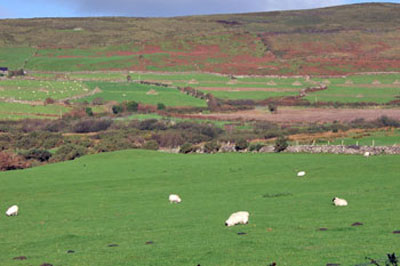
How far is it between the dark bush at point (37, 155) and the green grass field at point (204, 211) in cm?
1208

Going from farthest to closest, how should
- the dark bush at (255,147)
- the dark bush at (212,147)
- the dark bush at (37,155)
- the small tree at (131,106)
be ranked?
the small tree at (131,106) < the dark bush at (37,155) < the dark bush at (212,147) < the dark bush at (255,147)

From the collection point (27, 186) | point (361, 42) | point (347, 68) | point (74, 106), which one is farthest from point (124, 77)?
point (27, 186)

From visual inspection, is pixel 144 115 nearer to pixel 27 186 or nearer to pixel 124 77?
pixel 124 77

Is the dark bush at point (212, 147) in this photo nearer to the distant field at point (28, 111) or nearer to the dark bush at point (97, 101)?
the distant field at point (28, 111)

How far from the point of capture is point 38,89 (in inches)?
4471

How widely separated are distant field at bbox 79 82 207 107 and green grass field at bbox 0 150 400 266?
53061 mm

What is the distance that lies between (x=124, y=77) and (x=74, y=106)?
37.7m

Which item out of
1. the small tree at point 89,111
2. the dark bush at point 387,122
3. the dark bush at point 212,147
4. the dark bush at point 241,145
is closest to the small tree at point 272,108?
the dark bush at point 387,122

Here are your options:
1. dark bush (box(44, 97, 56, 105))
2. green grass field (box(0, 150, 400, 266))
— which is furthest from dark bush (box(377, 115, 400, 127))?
dark bush (box(44, 97, 56, 105))

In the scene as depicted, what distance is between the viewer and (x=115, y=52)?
17212 centimetres

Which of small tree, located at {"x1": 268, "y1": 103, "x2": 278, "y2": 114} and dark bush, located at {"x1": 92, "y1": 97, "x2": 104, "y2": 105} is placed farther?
dark bush, located at {"x1": 92, "y1": 97, "x2": 104, "y2": 105}

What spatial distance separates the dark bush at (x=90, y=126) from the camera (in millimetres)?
81875

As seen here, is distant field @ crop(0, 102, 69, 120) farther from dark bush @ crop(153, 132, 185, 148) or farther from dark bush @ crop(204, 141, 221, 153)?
dark bush @ crop(204, 141, 221, 153)

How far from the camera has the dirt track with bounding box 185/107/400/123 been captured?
8212cm
